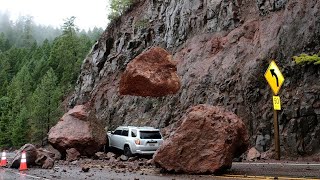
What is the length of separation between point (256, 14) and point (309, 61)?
30.1 ft

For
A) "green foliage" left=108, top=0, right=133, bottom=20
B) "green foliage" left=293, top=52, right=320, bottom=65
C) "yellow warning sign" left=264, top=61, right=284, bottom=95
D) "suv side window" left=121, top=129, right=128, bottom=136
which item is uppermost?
"green foliage" left=108, top=0, right=133, bottom=20

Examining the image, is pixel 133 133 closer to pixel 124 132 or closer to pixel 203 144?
pixel 124 132

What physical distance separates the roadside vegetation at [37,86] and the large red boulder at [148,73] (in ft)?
92.1

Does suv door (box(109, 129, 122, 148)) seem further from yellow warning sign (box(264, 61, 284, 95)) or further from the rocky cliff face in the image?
yellow warning sign (box(264, 61, 284, 95))

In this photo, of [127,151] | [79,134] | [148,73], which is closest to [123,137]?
[127,151]

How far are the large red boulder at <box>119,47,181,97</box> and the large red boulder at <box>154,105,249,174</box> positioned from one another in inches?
420

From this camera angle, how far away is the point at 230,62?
79.2ft

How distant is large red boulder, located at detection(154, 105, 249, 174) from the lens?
34.2 feet

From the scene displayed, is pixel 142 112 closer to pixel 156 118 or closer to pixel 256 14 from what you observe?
pixel 156 118

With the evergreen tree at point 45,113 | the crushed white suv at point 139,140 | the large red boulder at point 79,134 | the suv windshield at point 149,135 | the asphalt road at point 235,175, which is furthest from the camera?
the evergreen tree at point 45,113

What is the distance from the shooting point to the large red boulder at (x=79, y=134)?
65.4ft

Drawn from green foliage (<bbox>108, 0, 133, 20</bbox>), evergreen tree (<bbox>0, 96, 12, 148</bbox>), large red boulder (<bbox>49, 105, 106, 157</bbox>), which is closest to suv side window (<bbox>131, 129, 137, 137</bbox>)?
large red boulder (<bbox>49, 105, 106, 157</bbox>)

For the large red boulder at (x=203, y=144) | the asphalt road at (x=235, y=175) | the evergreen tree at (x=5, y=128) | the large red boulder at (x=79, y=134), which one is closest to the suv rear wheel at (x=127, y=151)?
the large red boulder at (x=79, y=134)

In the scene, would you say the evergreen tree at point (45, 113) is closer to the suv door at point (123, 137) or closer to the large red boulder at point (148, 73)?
the large red boulder at point (148, 73)
